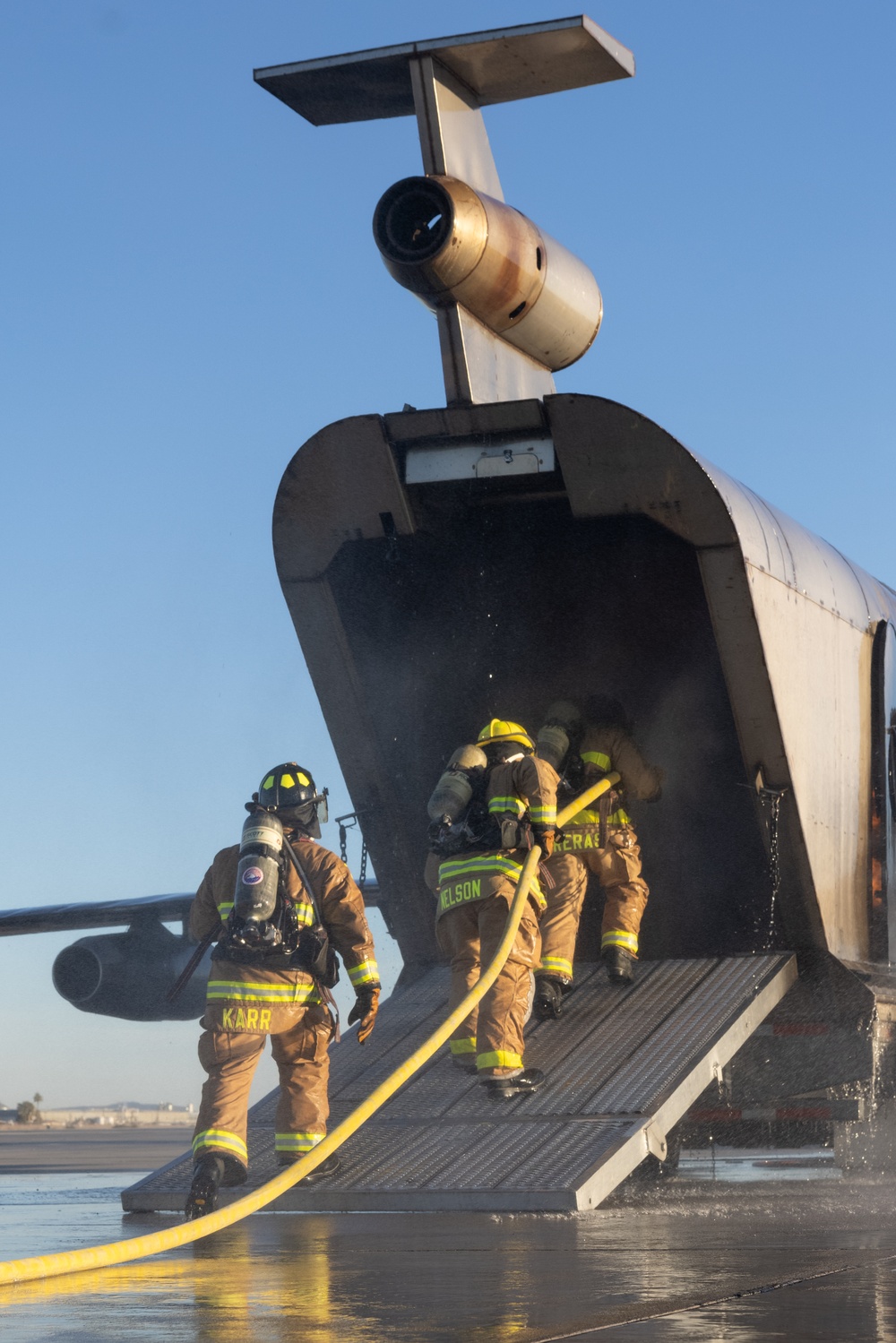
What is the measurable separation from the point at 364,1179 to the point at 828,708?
12.1 feet

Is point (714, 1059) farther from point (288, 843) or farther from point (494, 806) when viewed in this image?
point (288, 843)

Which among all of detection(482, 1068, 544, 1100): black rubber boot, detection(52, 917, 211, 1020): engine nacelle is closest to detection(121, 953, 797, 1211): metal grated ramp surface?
detection(482, 1068, 544, 1100): black rubber boot

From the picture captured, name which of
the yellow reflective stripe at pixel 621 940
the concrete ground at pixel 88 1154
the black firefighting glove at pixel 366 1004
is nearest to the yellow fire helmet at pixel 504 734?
the yellow reflective stripe at pixel 621 940

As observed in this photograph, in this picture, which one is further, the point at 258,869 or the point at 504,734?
the point at 504,734

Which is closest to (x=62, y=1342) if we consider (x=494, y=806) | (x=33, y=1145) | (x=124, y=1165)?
(x=494, y=806)

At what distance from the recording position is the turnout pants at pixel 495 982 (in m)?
7.76

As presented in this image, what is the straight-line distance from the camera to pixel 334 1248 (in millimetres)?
5547

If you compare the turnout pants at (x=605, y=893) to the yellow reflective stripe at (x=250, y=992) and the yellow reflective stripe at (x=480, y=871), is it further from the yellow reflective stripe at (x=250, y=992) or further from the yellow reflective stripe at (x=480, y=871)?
the yellow reflective stripe at (x=250, y=992)

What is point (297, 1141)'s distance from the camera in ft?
24.2

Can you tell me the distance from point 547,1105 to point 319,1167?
102cm

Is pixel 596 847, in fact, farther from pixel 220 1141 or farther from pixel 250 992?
pixel 220 1141

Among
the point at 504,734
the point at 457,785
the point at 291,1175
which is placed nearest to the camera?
the point at 291,1175

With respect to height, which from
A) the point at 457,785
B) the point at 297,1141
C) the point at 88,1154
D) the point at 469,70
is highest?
the point at 469,70

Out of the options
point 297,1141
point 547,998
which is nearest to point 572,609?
point 547,998
